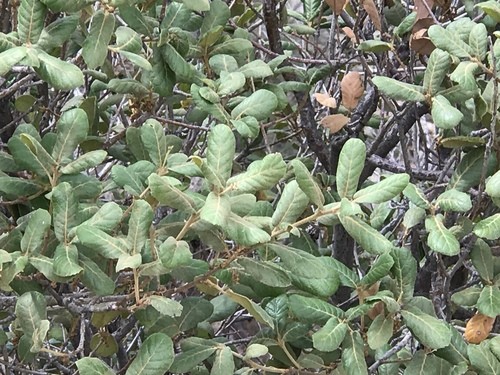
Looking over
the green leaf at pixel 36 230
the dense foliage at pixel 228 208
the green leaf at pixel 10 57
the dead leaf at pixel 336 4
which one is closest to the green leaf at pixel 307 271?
the dense foliage at pixel 228 208

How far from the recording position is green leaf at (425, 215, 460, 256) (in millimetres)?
1083

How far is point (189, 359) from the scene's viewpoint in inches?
45.9

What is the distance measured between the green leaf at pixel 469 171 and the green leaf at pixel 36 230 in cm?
68

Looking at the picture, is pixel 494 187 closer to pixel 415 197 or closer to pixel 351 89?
pixel 415 197

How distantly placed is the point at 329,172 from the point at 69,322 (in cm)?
60

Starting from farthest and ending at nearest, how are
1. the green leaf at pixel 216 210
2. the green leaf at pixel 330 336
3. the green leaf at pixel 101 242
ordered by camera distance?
1. the green leaf at pixel 330 336
2. the green leaf at pixel 101 242
3. the green leaf at pixel 216 210

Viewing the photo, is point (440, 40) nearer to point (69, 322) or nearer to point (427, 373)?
point (427, 373)

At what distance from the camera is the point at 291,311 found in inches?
46.1

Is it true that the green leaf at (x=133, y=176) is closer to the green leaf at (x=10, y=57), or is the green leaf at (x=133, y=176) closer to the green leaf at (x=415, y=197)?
the green leaf at (x=10, y=57)

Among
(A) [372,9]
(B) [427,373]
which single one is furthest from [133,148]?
(B) [427,373]

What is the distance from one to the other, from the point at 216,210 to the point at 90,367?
1.12ft

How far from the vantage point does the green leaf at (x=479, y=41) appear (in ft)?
3.79

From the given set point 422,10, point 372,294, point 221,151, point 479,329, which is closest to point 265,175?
point 221,151

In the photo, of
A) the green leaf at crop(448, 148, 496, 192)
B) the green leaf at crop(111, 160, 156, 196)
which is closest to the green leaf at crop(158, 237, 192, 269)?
the green leaf at crop(111, 160, 156, 196)
